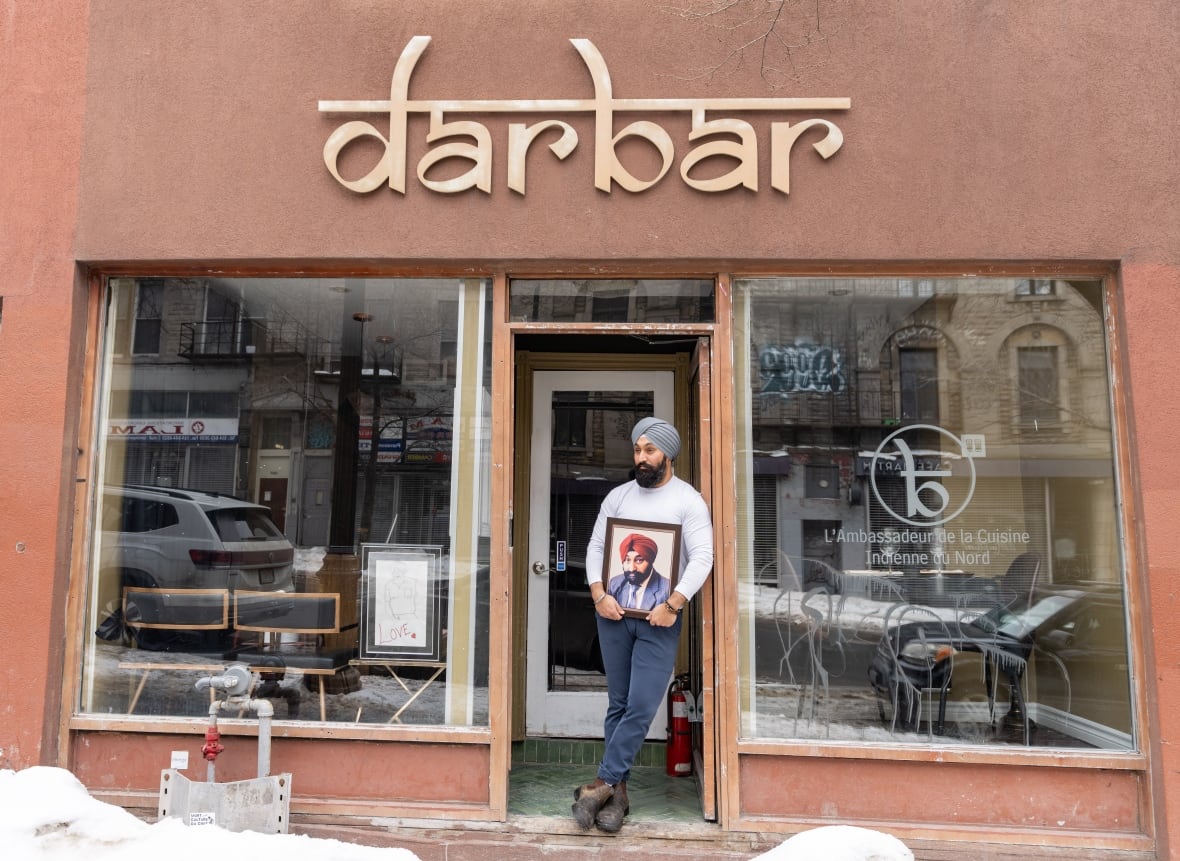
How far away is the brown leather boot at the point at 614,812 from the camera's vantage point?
4.15 m

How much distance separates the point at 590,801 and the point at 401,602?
1.44 metres

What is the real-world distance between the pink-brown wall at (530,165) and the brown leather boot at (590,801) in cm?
271

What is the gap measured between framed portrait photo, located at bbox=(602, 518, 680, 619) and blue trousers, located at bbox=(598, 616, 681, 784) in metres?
0.12

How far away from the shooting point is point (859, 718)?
175 inches

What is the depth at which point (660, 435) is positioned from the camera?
4430mm

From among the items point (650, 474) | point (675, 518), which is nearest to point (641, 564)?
point (675, 518)

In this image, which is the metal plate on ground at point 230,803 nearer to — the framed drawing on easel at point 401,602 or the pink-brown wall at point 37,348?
the framed drawing on easel at point 401,602

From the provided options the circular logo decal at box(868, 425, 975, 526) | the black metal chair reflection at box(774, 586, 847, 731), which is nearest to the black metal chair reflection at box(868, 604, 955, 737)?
the black metal chair reflection at box(774, 586, 847, 731)

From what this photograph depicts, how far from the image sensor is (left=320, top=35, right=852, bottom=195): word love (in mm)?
4465

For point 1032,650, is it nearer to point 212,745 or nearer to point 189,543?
point 212,745

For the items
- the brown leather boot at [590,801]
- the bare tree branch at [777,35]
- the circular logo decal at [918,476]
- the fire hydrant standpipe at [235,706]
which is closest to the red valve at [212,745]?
the fire hydrant standpipe at [235,706]

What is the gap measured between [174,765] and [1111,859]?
15.3 feet

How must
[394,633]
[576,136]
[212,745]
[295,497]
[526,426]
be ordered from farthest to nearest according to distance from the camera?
[526,426]
[295,497]
[394,633]
[576,136]
[212,745]

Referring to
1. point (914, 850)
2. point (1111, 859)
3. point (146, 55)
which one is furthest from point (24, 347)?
point (1111, 859)
